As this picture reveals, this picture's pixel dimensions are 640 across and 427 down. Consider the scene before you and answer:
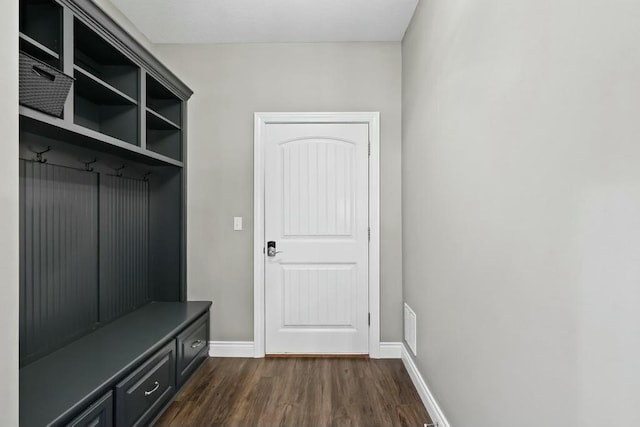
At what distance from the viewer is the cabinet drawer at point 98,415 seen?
1.51 metres

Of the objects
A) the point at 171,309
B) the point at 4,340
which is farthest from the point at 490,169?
the point at 171,309

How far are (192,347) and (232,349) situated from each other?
1.53 ft

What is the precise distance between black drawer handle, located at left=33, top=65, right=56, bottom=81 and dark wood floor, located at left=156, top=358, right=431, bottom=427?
1901mm

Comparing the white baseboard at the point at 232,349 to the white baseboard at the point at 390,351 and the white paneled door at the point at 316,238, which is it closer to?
the white paneled door at the point at 316,238

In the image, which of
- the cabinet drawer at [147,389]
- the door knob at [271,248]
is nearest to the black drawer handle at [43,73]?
the cabinet drawer at [147,389]

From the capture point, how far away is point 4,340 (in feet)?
3.56

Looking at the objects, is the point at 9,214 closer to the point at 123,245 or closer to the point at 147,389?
the point at 147,389

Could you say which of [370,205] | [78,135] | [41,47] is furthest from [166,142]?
[370,205]

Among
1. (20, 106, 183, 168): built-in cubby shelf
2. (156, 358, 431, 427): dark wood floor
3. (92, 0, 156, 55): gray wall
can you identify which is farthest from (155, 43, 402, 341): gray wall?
(20, 106, 183, 168): built-in cubby shelf

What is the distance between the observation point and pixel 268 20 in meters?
2.68

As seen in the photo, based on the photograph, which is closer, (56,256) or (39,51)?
(39,51)

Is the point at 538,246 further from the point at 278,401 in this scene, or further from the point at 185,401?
the point at 185,401

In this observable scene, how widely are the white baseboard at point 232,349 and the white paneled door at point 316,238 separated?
0.16 meters

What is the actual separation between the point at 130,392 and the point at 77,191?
1162 millimetres
